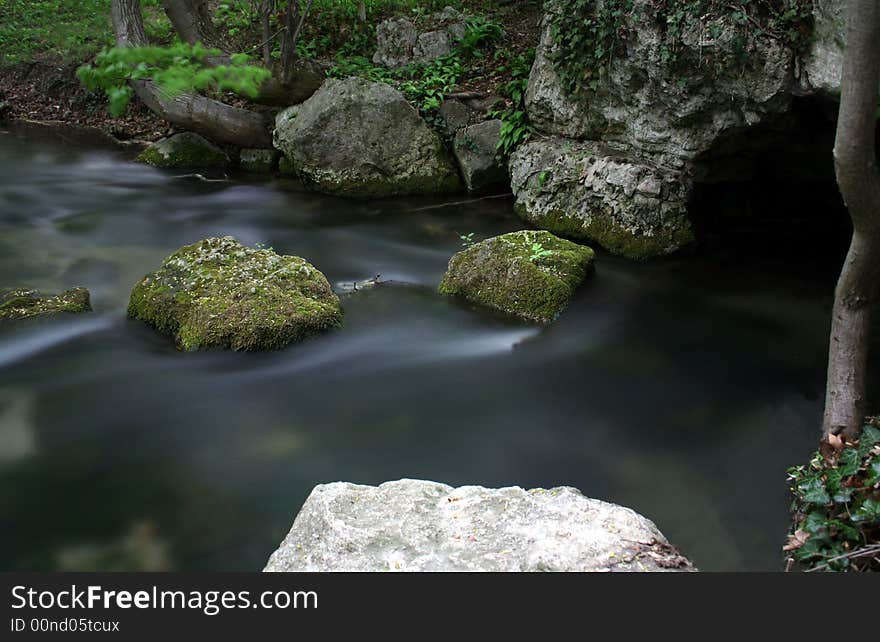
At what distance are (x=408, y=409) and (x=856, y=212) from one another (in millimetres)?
3275

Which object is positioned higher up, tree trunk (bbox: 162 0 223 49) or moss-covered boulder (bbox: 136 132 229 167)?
tree trunk (bbox: 162 0 223 49)

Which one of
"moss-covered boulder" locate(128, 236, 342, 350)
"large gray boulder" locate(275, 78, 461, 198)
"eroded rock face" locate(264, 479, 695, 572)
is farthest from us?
"large gray boulder" locate(275, 78, 461, 198)

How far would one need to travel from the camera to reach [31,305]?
7133 mm

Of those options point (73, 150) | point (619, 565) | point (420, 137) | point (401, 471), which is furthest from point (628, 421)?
point (73, 150)

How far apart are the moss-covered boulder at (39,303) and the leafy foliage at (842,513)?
633cm

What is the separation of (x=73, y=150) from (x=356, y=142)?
18.8ft

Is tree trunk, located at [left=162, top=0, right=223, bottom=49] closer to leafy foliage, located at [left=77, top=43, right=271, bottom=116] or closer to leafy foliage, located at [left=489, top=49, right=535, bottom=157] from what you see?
leafy foliage, located at [left=489, top=49, right=535, bottom=157]

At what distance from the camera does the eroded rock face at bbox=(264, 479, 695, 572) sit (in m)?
3.25

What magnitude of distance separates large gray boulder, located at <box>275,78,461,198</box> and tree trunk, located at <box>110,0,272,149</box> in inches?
56.4

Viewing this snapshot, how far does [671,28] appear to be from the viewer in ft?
25.7

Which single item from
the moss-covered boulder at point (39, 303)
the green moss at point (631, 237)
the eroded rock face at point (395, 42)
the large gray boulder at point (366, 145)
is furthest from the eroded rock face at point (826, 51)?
the moss-covered boulder at point (39, 303)

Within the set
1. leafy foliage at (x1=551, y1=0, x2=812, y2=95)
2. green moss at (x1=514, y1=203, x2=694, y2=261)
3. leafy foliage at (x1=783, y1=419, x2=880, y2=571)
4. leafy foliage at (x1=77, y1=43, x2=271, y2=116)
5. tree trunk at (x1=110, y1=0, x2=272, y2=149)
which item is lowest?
leafy foliage at (x1=783, y1=419, x2=880, y2=571)

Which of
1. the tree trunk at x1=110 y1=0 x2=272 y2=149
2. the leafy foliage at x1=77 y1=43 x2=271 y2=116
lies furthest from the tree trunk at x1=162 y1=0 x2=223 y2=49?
the leafy foliage at x1=77 y1=43 x2=271 y2=116

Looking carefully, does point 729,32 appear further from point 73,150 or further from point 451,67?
point 73,150
